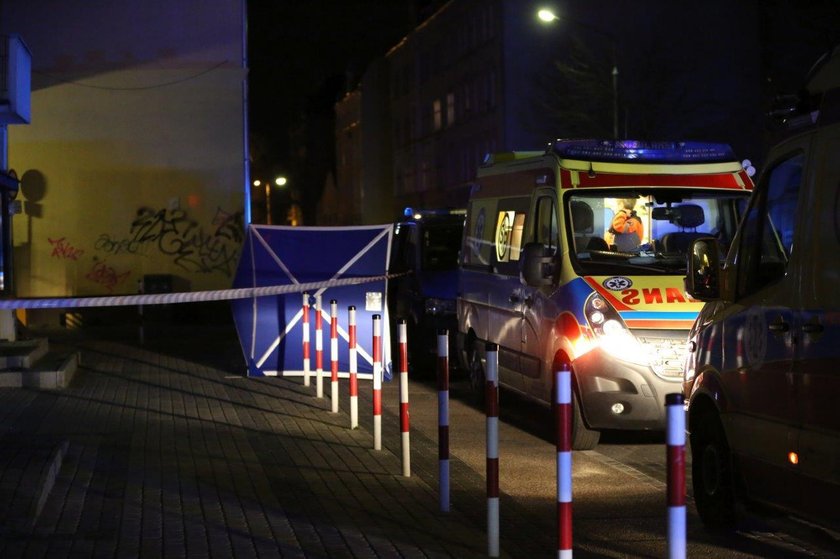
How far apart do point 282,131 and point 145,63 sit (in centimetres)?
7055

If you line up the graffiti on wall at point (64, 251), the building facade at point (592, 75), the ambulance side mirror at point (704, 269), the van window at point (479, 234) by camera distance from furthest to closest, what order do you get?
the building facade at point (592, 75), the graffiti on wall at point (64, 251), the van window at point (479, 234), the ambulance side mirror at point (704, 269)

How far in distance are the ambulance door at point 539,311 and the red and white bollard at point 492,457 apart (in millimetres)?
4501

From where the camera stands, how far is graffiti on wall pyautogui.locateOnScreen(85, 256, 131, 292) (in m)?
31.0

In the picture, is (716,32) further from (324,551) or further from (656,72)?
(324,551)

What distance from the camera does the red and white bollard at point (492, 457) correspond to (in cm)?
723

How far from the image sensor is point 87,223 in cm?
3111

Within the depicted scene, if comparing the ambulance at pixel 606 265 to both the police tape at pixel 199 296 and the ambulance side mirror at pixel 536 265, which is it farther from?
the police tape at pixel 199 296

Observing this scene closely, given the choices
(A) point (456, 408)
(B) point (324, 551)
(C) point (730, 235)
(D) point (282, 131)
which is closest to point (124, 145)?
(A) point (456, 408)

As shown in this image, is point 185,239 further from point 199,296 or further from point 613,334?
point 613,334

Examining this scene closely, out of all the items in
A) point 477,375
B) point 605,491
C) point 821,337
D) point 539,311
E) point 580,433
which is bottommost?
point 605,491

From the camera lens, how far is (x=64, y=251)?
31.0 metres

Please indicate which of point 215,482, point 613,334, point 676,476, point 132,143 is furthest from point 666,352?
point 132,143

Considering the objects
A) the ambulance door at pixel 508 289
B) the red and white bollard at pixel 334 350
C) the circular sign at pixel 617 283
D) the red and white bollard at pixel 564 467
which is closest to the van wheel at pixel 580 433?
the circular sign at pixel 617 283

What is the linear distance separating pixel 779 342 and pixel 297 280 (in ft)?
37.0
